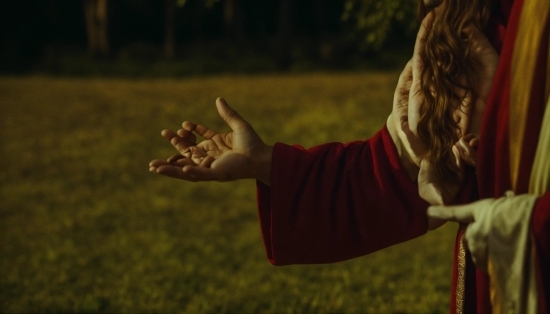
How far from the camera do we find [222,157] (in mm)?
2252

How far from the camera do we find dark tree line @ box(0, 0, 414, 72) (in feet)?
76.3

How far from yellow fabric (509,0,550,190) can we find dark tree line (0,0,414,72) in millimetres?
18542

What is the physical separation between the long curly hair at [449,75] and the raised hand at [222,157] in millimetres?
475

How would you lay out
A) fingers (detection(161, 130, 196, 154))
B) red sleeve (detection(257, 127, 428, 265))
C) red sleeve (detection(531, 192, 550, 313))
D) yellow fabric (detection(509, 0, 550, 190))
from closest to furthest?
red sleeve (detection(531, 192, 550, 313))
yellow fabric (detection(509, 0, 550, 190))
red sleeve (detection(257, 127, 428, 265))
fingers (detection(161, 130, 196, 154))

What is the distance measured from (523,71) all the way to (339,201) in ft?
2.11

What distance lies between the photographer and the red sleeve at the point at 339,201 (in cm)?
230

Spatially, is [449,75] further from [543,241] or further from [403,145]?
[543,241]

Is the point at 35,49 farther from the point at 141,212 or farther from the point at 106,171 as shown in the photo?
the point at 141,212

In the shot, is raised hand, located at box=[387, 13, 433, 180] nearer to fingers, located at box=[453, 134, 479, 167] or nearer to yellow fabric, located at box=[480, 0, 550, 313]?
fingers, located at box=[453, 134, 479, 167]

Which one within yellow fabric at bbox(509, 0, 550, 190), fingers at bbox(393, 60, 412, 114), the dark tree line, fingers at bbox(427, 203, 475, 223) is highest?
yellow fabric at bbox(509, 0, 550, 190)

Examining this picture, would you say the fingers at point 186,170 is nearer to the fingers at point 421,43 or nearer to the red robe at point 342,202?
the red robe at point 342,202

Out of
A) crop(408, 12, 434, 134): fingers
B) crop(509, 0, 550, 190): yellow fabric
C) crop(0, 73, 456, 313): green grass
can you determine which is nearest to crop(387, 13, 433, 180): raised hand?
crop(408, 12, 434, 134): fingers

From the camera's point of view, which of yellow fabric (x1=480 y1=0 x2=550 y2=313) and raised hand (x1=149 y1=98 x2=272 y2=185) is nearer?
yellow fabric (x1=480 y1=0 x2=550 y2=313)

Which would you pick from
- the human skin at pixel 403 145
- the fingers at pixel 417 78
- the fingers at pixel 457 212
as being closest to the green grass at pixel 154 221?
the human skin at pixel 403 145
